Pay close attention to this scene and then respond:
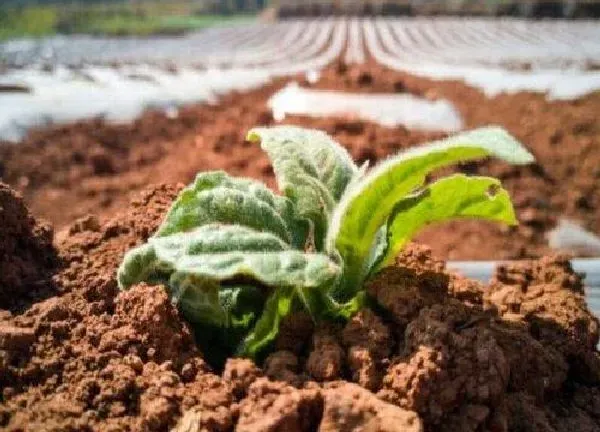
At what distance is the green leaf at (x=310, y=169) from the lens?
4.92ft

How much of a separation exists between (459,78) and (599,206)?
5930mm

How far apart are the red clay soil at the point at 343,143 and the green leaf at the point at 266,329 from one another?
2.89m

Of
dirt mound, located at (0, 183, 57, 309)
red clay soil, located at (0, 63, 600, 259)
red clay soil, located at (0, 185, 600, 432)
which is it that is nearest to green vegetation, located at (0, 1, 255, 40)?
red clay soil, located at (0, 63, 600, 259)

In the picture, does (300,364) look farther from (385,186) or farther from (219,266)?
(385,186)

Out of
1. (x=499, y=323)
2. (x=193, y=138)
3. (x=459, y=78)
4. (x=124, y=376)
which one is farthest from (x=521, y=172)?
(x=459, y=78)

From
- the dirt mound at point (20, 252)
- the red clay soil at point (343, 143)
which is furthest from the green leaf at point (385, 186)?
the red clay soil at point (343, 143)

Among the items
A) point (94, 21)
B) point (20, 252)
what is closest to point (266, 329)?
point (20, 252)

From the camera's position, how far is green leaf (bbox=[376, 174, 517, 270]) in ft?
4.61

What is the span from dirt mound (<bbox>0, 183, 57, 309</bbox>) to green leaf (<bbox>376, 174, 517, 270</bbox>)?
0.63m

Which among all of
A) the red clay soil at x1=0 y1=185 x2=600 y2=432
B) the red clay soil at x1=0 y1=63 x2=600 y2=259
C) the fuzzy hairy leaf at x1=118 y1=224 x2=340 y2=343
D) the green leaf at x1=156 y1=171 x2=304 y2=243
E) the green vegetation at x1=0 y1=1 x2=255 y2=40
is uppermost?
the green leaf at x1=156 y1=171 x2=304 y2=243

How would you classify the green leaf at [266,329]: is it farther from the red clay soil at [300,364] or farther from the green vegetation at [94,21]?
the green vegetation at [94,21]

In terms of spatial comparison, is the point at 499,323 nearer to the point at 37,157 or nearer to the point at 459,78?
the point at 37,157

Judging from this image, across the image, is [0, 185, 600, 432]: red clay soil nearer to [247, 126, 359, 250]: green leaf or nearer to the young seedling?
the young seedling

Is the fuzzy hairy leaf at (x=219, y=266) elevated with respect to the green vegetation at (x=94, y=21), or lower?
elevated
